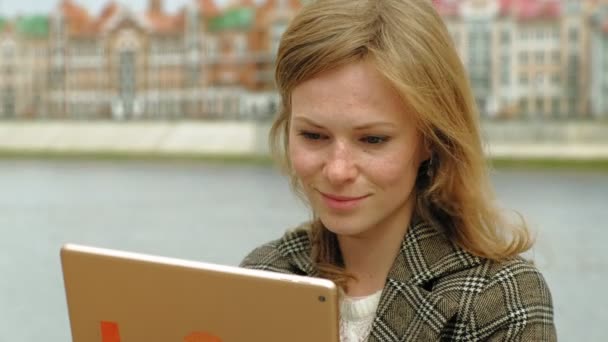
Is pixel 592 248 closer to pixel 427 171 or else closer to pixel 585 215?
pixel 585 215

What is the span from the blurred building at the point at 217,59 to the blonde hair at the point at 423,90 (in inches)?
447

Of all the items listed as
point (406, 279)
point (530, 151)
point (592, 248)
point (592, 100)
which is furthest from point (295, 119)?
point (530, 151)

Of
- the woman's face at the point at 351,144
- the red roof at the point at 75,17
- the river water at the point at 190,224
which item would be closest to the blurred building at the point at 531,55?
the river water at the point at 190,224

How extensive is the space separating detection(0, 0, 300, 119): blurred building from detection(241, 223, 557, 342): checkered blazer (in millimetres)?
12750

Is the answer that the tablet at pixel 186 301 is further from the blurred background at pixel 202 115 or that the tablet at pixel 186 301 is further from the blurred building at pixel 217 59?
the blurred building at pixel 217 59

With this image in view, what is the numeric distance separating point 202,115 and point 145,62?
999mm

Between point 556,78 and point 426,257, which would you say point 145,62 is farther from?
point 426,257

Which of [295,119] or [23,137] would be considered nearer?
[295,119]

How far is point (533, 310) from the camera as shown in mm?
894

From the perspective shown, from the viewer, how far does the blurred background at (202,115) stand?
27.6 feet

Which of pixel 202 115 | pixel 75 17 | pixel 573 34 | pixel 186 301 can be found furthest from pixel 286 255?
pixel 75 17

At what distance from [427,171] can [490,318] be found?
0.15m

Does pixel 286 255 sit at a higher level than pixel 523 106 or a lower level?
higher

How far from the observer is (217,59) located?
1448 centimetres
